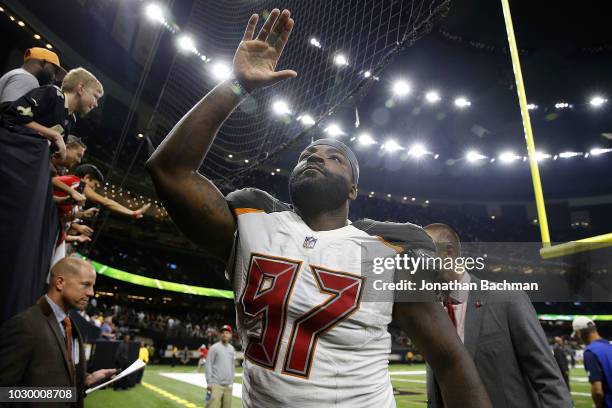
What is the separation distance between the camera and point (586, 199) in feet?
99.8

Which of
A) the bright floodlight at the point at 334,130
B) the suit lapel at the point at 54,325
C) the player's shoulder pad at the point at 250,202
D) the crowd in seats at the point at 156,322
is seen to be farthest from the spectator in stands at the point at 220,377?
the bright floodlight at the point at 334,130

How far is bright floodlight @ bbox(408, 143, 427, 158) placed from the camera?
25.6 metres

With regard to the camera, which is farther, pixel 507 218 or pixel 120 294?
pixel 507 218

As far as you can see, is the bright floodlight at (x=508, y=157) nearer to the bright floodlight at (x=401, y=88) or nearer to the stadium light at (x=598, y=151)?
the stadium light at (x=598, y=151)

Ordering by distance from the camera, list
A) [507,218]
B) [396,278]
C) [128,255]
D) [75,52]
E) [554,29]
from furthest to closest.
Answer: [507,218]
[128,255]
[75,52]
[554,29]
[396,278]

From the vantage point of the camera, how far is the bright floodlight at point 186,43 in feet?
48.9

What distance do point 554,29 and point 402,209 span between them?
64.2ft

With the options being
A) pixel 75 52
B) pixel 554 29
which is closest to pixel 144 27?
pixel 75 52

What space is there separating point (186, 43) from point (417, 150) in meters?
17.2

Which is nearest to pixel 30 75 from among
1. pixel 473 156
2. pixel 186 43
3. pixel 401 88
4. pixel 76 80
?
pixel 76 80

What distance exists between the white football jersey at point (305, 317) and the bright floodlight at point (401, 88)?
59.6 ft

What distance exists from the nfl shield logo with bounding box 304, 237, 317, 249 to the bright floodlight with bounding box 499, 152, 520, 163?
2829 centimetres

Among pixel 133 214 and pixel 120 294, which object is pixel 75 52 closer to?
pixel 133 214

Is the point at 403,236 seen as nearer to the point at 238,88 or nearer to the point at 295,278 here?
the point at 295,278
